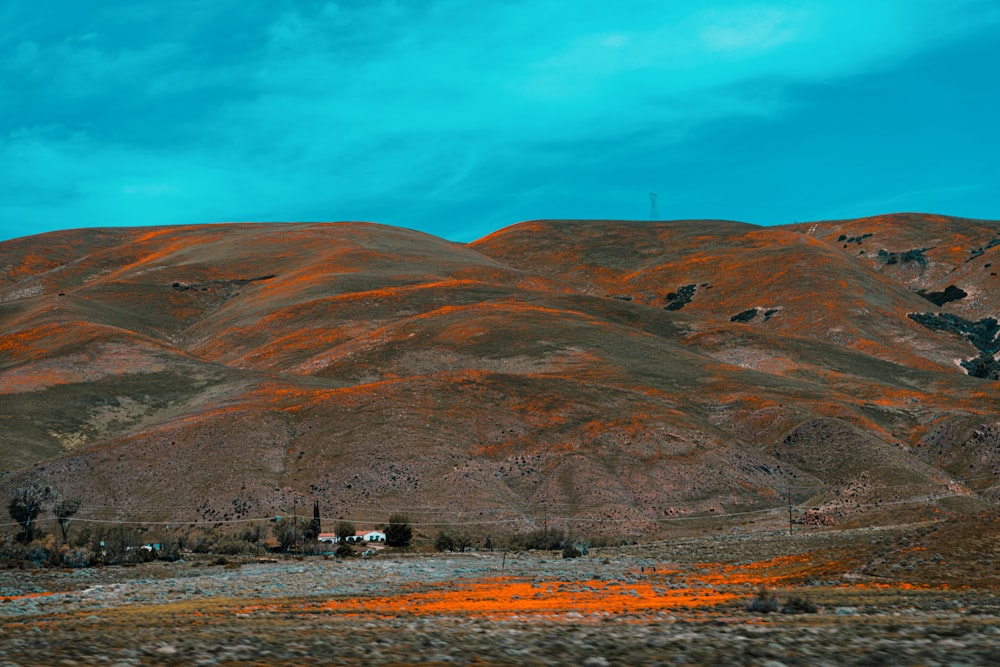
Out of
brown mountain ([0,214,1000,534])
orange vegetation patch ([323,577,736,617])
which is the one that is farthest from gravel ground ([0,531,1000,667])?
brown mountain ([0,214,1000,534])

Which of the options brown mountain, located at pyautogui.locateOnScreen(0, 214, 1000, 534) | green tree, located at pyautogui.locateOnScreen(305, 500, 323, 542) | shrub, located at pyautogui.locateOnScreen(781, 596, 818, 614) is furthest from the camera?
brown mountain, located at pyautogui.locateOnScreen(0, 214, 1000, 534)

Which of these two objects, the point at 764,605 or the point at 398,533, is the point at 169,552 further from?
the point at 764,605

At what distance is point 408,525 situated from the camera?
219ft

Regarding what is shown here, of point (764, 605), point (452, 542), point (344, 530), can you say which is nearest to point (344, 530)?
point (344, 530)

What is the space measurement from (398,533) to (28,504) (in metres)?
29.9

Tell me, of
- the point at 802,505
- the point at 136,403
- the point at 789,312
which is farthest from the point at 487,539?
the point at 789,312

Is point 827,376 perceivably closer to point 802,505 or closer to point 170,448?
point 802,505

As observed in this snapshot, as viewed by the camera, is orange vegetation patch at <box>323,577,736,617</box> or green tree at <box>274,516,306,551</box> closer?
orange vegetation patch at <box>323,577,736,617</box>

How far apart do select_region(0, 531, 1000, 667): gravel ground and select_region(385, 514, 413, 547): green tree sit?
23.8 meters

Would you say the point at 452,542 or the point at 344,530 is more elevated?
the point at 344,530

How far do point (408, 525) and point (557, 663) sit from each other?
188 ft

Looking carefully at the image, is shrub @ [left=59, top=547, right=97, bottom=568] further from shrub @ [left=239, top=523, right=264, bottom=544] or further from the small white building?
the small white building

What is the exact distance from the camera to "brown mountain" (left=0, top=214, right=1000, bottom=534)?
7469 centimetres

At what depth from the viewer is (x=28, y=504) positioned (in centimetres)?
7031
